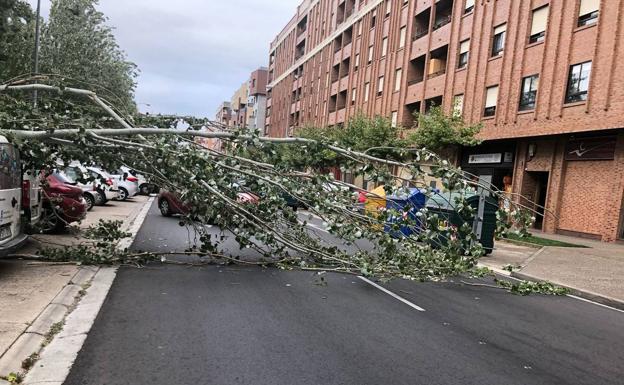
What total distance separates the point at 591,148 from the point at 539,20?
21.9 feet

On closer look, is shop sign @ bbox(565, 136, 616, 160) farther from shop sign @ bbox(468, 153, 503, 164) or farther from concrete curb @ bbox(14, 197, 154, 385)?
concrete curb @ bbox(14, 197, 154, 385)

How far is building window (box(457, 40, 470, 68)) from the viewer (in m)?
28.4

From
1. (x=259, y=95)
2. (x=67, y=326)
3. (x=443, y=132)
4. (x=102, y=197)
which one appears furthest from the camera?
(x=259, y=95)

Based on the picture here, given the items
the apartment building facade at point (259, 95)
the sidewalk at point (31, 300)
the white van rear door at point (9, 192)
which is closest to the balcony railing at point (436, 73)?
the sidewalk at point (31, 300)

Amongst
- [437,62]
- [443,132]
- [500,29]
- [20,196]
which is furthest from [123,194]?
[437,62]

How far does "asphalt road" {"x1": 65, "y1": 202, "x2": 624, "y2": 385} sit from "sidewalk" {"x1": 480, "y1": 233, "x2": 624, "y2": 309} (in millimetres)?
1237

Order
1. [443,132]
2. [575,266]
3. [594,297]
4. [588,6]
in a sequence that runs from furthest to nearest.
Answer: [443,132], [588,6], [575,266], [594,297]

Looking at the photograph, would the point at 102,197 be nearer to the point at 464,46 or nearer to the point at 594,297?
the point at 594,297

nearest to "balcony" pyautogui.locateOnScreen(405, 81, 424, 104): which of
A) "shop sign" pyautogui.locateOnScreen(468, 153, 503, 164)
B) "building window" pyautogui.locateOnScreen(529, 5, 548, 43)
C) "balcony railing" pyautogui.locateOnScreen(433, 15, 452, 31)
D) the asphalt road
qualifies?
"balcony railing" pyautogui.locateOnScreen(433, 15, 452, 31)

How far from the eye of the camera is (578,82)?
Answer: 813 inches

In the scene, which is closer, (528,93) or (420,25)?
(528,93)

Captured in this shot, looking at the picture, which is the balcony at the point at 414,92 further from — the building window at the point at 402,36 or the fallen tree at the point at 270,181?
the fallen tree at the point at 270,181

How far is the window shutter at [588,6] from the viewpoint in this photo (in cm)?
2014

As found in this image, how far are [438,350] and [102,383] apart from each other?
309 cm
